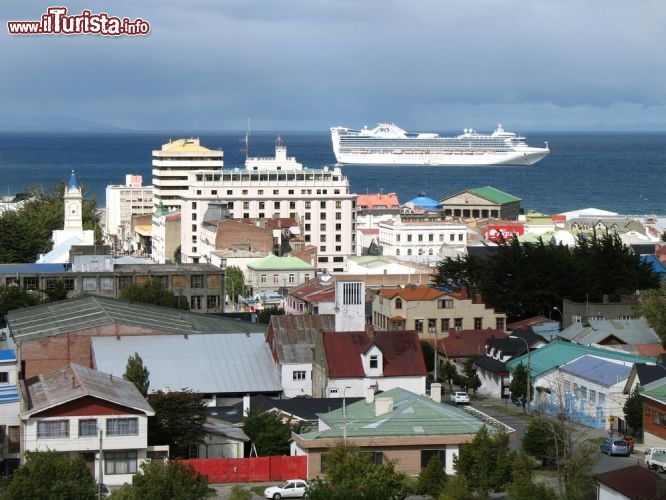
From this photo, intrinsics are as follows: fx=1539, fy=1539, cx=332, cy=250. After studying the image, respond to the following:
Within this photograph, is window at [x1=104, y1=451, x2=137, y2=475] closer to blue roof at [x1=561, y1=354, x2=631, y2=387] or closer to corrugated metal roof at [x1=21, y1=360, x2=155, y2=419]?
corrugated metal roof at [x1=21, y1=360, x2=155, y2=419]

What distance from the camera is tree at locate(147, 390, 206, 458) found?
3828 centimetres

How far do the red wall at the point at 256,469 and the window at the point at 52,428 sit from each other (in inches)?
131

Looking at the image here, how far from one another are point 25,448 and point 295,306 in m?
36.1

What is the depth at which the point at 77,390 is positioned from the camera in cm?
3644

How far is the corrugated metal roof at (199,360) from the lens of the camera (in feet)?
154

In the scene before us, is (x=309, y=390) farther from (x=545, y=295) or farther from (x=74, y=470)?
(x=545, y=295)

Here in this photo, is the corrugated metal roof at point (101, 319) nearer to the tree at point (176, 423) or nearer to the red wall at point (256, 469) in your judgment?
the tree at point (176, 423)

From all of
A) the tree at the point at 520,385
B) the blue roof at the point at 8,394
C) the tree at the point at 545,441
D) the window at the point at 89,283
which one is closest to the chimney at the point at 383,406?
the tree at the point at 545,441

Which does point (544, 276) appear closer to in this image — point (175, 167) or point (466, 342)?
point (466, 342)

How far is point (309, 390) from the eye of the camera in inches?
1897

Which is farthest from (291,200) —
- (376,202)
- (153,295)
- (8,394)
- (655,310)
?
(8,394)

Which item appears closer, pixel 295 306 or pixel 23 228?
pixel 295 306

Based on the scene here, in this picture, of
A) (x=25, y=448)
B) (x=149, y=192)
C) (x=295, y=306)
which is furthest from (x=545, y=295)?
(x=149, y=192)

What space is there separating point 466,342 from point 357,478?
90.3 ft
